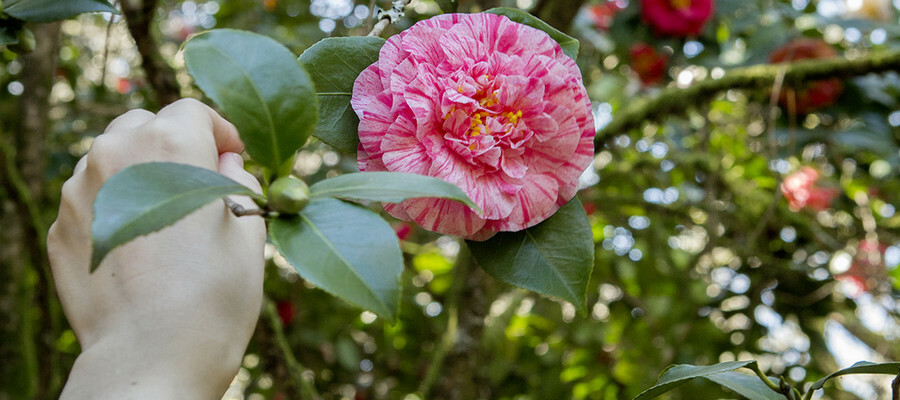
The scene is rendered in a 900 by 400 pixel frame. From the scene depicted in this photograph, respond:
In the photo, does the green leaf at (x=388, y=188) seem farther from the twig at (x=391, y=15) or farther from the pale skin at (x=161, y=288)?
the twig at (x=391, y=15)

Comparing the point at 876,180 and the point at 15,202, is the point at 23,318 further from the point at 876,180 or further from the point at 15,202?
the point at 876,180

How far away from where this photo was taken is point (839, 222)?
89.5 inches

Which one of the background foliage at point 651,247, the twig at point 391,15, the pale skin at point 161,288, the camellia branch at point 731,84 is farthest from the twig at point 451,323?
the pale skin at point 161,288

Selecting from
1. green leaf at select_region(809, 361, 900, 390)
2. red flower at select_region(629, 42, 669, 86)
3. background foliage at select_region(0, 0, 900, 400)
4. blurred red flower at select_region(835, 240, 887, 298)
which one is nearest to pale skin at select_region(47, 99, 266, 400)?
green leaf at select_region(809, 361, 900, 390)

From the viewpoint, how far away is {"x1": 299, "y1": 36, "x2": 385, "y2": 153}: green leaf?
2.04 ft

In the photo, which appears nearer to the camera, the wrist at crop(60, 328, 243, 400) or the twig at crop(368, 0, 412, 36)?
the wrist at crop(60, 328, 243, 400)

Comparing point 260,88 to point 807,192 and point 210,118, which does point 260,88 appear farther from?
point 807,192

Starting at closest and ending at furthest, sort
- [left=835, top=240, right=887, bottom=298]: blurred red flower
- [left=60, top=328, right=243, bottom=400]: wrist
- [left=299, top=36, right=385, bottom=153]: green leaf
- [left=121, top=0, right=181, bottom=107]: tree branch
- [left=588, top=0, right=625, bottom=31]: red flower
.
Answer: [left=60, top=328, right=243, bottom=400]: wrist, [left=299, top=36, right=385, bottom=153]: green leaf, [left=121, top=0, right=181, bottom=107]: tree branch, [left=835, top=240, right=887, bottom=298]: blurred red flower, [left=588, top=0, right=625, bottom=31]: red flower

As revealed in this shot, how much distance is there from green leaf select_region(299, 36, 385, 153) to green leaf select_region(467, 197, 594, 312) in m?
0.15

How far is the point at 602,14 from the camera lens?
2459mm

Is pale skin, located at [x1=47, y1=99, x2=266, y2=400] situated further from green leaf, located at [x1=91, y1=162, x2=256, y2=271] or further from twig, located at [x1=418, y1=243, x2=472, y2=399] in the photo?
twig, located at [x1=418, y1=243, x2=472, y2=399]

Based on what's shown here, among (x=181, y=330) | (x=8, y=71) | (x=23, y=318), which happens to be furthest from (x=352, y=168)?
(x=8, y=71)

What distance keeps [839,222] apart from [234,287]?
2.19 metres

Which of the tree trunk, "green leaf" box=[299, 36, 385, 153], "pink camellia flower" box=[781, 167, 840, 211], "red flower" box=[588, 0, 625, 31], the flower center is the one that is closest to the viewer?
"green leaf" box=[299, 36, 385, 153]
